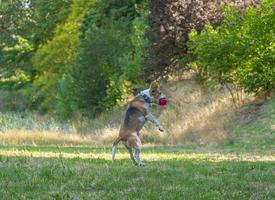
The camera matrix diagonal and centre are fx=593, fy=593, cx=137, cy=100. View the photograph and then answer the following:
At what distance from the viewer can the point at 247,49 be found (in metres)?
22.2

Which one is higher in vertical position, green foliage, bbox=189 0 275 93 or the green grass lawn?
green foliage, bbox=189 0 275 93

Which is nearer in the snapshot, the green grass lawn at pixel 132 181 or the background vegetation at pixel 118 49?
the green grass lawn at pixel 132 181

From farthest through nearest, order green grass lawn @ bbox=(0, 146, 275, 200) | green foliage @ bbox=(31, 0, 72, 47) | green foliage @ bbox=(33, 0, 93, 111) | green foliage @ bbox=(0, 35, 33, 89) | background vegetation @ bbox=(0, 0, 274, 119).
→ green foliage @ bbox=(0, 35, 33, 89)
green foliage @ bbox=(31, 0, 72, 47)
green foliage @ bbox=(33, 0, 93, 111)
background vegetation @ bbox=(0, 0, 274, 119)
green grass lawn @ bbox=(0, 146, 275, 200)

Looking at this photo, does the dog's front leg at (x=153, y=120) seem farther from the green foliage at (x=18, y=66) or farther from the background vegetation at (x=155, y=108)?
the green foliage at (x=18, y=66)

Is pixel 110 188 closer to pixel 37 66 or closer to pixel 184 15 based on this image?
pixel 184 15

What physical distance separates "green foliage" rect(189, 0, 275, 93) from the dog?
432 inches

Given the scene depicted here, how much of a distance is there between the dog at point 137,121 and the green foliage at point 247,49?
36.0 ft

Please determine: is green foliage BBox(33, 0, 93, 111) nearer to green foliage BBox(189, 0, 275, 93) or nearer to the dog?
green foliage BBox(189, 0, 275, 93)

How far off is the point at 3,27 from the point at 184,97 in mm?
35710

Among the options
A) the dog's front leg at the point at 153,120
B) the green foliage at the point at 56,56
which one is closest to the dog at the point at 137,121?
the dog's front leg at the point at 153,120

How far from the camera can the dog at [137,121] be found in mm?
Answer: 11383

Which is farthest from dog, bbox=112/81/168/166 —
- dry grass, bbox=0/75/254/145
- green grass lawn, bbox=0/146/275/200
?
dry grass, bbox=0/75/254/145

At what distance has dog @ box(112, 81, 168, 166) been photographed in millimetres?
11383

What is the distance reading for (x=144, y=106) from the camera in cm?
1181
